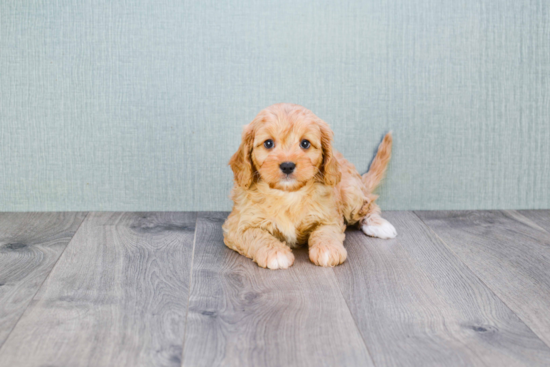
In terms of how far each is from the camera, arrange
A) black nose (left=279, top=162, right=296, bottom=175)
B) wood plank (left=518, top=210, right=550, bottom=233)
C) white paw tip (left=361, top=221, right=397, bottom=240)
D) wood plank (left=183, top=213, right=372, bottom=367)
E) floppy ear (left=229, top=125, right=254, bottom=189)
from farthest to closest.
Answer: wood plank (left=518, top=210, right=550, bottom=233) < white paw tip (left=361, top=221, right=397, bottom=240) < floppy ear (left=229, top=125, right=254, bottom=189) < black nose (left=279, top=162, right=296, bottom=175) < wood plank (left=183, top=213, right=372, bottom=367)

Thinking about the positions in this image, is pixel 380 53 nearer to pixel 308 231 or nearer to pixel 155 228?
pixel 308 231

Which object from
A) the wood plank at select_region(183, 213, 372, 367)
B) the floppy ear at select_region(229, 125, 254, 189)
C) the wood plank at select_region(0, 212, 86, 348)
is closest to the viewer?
the wood plank at select_region(183, 213, 372, 367)

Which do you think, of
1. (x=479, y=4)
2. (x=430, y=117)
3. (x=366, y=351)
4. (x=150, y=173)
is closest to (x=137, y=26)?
(x=150, y=173)

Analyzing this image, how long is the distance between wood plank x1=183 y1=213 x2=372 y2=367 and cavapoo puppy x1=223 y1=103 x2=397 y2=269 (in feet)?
0.29

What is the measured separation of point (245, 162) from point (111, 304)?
74 centimetres

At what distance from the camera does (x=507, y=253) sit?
2213mm

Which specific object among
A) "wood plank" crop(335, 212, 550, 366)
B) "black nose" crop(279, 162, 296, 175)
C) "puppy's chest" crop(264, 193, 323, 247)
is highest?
"black nose" crop(279, 162, 296, 175)

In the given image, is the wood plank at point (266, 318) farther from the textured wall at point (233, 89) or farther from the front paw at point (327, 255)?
the textured wall at point (233, 89)

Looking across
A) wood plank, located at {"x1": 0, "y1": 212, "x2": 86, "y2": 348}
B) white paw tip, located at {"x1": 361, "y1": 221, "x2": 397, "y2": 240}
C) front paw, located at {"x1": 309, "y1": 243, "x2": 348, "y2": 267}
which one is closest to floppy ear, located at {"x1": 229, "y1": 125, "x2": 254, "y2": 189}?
front paw, located at {"x1": 309, "y1": 243, "x2": 348, "y2": 267}

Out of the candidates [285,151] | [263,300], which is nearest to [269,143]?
[285,151]

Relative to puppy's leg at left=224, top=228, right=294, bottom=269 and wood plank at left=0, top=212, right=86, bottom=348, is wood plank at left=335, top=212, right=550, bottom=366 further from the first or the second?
wood plank at left=0, top=212, right=86, bottom=348

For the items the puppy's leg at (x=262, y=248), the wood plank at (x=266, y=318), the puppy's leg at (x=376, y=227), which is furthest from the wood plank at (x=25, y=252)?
the puppy's leg at (x=376, y=227)

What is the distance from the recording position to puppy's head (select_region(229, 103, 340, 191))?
1.97 meters

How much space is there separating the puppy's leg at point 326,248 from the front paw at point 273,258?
0.11m
